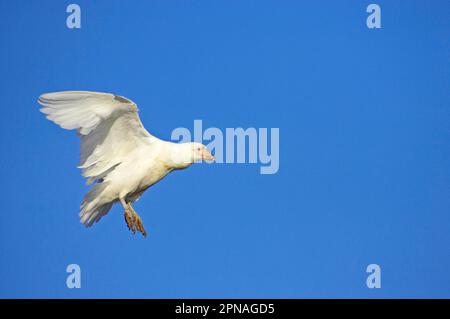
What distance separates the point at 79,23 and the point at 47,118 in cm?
414

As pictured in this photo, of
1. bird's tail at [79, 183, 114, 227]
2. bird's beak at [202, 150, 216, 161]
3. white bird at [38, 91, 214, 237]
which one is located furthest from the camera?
bird's beak at [202, 150, 216, 161]

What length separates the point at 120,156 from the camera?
76.8ft

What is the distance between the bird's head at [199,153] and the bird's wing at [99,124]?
32.5 inches

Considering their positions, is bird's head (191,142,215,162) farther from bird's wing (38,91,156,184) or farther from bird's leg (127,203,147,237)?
bird's leg (127,203,147,237)

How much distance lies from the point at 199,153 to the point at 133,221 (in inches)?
75.3

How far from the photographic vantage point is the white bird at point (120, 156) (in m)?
22.7

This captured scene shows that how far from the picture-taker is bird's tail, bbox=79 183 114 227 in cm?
2334

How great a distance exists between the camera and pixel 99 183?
2344 cm

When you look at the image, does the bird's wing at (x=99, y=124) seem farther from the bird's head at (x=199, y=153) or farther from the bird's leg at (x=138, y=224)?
the bird's leg at (x=138, y=224)

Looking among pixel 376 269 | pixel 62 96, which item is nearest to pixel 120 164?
pixel 62 96

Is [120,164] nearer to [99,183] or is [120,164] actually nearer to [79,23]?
[99,183]

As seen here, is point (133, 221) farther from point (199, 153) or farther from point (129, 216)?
point (199, 153)

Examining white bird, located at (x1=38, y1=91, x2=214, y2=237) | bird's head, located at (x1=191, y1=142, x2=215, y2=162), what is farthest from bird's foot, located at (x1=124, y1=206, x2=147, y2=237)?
bird's head, located at (x1=191, y1=142, x2=215, y2=162)

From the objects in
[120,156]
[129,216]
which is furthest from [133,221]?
[120,156]
